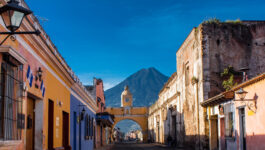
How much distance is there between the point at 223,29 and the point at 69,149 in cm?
1186

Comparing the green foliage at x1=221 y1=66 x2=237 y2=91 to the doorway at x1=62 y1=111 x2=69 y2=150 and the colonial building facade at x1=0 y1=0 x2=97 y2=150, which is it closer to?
the colonial building facade at x1=0 y1=0 x2=97 y2=150

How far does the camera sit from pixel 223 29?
20.6 meters

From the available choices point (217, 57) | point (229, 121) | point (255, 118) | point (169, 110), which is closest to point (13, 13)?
point (255, 118)

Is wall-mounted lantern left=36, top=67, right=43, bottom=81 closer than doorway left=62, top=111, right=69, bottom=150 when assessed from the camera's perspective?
Yes

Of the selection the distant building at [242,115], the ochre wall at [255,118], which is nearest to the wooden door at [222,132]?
the distant building at [242,115]

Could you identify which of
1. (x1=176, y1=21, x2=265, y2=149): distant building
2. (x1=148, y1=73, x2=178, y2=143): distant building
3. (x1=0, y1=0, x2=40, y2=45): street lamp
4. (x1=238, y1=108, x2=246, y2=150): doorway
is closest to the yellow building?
(x1=148, y1=73, x2=178, y2=143): distant building

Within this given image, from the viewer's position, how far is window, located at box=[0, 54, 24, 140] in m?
5.62

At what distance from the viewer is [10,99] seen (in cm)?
595

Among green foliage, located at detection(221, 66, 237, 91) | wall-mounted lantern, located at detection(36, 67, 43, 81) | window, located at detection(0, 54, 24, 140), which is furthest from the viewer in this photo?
green foliage, located at detection(221, 66, 237, 91)

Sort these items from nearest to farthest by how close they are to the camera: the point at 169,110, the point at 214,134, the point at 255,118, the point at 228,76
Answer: the point at 255,118
the point at 214,134
the point at 228,76
the point at 169,110

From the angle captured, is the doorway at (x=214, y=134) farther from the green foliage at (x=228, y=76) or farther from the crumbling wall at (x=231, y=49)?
the green foliage at (x=228, y=76)

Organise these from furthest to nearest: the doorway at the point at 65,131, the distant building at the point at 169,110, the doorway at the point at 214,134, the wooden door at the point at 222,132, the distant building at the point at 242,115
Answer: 1. the distant building at the point at 169,110
2. the doorway at the point at 214,134
3. the wooden door at the point at 222,132
4. the doorway at the point at 65,131
5. the distant building at the point at 242,115

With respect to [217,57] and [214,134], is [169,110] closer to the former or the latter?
[217,57]

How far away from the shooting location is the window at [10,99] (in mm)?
5621
